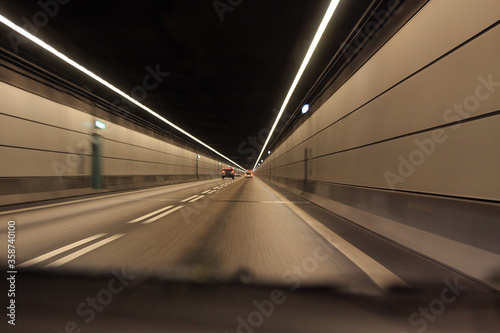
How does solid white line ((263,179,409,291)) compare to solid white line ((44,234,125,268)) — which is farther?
solid white line ((44,234,125,268))

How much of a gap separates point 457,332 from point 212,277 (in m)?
2.37

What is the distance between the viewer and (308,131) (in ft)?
49.0

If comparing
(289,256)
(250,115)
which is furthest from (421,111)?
(250,115)

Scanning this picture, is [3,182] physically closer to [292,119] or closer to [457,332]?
[457,332]

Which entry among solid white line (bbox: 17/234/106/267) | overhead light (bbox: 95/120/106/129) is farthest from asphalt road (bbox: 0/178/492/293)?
overhead light (bbox: 95/120/106/129)

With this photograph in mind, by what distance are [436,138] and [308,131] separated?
10.7m

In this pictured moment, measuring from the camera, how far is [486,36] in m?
3.45

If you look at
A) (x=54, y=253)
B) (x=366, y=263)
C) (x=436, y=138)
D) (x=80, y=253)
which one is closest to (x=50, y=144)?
(x=54, y=253)

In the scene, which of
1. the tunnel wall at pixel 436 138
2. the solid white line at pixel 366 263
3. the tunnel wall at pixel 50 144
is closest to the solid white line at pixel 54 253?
the solid white line at pixel 366 263

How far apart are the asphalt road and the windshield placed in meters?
0.04

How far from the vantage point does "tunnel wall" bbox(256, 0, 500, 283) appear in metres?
3.32

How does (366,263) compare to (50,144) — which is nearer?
(366,263)

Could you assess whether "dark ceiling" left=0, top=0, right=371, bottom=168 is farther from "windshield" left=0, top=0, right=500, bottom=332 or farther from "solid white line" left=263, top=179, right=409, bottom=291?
"solid white line" left=263, top=179, right=409, bottom=291

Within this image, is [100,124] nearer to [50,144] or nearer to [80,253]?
[50,144]
